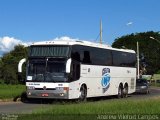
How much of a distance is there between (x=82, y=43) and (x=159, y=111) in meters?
14.8

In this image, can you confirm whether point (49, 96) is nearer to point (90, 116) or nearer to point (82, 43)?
point (82, 43)

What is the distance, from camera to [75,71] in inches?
1137

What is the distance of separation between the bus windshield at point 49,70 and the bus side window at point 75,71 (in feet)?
2.17

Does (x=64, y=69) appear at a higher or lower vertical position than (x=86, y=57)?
lower

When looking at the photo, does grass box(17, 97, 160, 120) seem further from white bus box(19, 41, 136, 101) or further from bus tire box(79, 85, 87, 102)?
bus tire box(79, 85, 87, 102)

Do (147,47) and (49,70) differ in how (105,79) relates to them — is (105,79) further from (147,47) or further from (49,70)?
(147,47)

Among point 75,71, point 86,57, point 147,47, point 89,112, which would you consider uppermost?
point 147,47

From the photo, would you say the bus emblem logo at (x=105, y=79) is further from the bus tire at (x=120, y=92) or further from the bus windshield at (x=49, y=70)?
the bus windshield at (x=49, y=70)

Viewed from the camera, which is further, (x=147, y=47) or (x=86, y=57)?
(x=147, y=47)

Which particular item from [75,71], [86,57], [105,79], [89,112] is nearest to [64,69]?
[75,71]

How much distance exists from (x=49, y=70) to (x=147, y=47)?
9791 cm

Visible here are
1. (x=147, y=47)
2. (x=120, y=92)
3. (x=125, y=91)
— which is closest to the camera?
(x=120, y=92)

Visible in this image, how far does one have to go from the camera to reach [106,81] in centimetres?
3444

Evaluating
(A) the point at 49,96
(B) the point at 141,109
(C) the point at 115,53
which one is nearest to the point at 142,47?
(C) the point at 115,53
